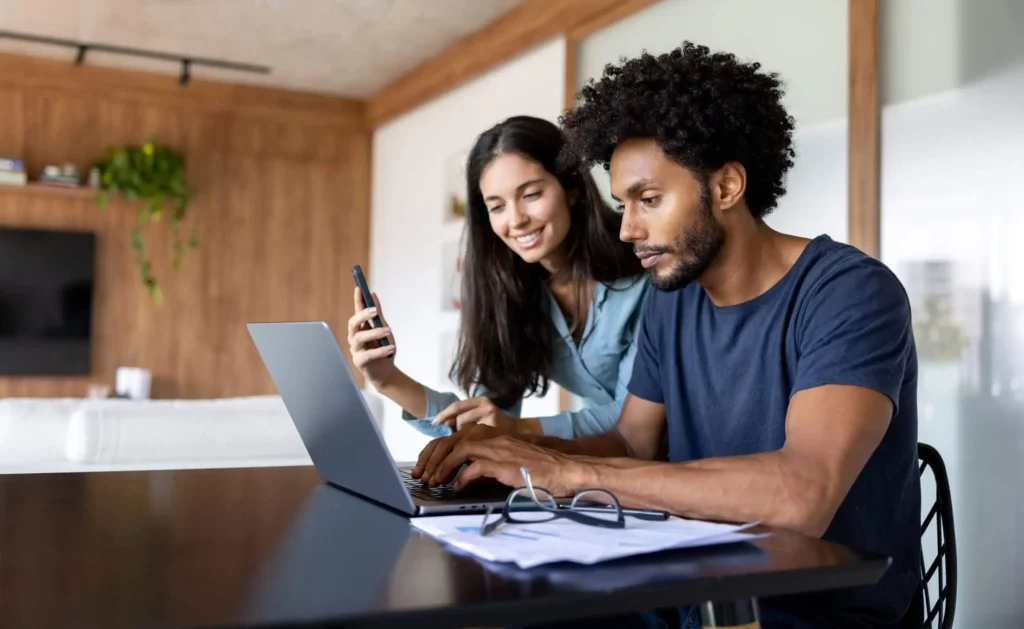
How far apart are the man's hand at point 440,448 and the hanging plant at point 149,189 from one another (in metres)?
5.03

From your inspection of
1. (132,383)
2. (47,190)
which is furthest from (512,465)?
(47,190)

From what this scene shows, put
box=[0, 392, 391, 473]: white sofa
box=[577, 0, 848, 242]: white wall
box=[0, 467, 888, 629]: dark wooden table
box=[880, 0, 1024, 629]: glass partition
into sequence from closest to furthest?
box=[0, 467, 888, 629]: dark wooden table < box=[0, 392, 391, 473]: white sofa < box=[880, 0, 1024, 629]: glass partition < box=[577, 0, 848, 242]: white wall

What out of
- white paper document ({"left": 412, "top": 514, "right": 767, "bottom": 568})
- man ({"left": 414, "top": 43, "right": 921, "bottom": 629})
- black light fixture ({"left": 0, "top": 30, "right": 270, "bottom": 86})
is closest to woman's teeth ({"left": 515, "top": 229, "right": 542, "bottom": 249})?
man ({"left": 414, "top": 43, "right": 921, "bottom": 629})

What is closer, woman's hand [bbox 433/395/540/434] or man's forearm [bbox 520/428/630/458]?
man's forearm [bbox 520/428/630/458]

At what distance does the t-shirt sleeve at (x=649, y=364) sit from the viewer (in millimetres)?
1516

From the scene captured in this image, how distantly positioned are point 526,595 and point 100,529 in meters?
0.48

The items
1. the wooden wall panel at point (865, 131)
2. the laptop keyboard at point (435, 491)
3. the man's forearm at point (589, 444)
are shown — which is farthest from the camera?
the wooden wall panel at point (865, 131)

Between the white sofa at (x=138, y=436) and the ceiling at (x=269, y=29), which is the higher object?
the ceiling at (x=269, y=29)

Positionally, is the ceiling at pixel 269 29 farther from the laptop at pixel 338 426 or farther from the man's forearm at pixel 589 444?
Answer: the laptop at pixel 338 426

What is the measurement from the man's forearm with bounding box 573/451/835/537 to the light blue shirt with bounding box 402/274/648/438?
78 centimetres

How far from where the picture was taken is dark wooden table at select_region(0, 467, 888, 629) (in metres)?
0.60

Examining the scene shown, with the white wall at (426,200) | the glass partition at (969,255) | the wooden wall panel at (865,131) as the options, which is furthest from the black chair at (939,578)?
the white wall at (426,200)

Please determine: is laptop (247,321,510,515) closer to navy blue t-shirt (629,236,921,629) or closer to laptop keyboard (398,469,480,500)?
laptop keyboard (398,469,480,500)

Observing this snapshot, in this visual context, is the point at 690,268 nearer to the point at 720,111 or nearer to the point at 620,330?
the point at 720,111
